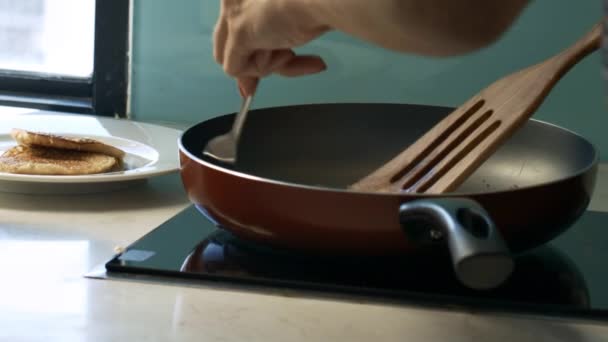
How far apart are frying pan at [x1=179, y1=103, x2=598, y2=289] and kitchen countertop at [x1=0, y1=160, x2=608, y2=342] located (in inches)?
2.1

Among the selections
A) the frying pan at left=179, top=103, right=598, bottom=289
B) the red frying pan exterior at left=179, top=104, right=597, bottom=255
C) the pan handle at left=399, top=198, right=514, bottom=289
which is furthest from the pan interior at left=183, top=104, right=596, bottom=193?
the pan handle at left=399, top=198, right=514, bottom=289

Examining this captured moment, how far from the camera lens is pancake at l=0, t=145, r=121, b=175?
97cm

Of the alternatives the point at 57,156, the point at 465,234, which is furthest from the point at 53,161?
the point at 465,234

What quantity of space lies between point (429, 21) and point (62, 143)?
2.05 ft

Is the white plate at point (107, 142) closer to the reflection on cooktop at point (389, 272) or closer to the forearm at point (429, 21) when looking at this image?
the reflection on cooktop at point (389, 272)

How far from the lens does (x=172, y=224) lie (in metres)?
0.88

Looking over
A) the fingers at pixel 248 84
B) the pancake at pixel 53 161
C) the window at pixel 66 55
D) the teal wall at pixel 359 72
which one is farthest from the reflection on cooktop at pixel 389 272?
the window at pixel 66 55

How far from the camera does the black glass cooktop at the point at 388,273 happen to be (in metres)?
0.71

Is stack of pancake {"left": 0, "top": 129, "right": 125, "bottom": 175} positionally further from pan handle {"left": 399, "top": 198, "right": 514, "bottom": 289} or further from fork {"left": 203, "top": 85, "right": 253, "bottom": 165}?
pan handle {"left": 399, "top": 198, "right": 514, "bottom": 289}

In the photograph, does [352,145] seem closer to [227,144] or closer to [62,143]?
[227,144]

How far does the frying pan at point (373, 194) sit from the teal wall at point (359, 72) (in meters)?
0.26

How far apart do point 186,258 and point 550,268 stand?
0.99 ft

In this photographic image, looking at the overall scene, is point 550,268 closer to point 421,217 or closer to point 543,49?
point 421,217

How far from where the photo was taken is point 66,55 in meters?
1.45
